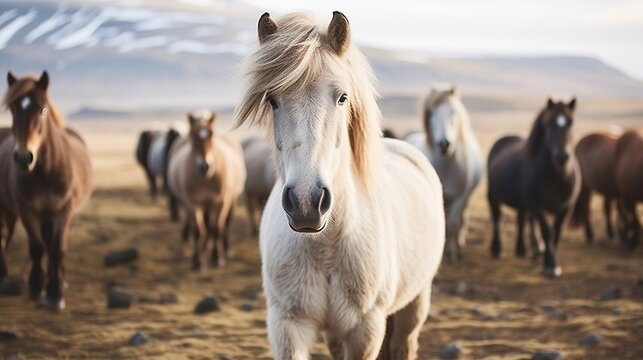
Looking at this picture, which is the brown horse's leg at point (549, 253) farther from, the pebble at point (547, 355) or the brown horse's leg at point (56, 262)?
the brown horse's leg at point (56, 262)

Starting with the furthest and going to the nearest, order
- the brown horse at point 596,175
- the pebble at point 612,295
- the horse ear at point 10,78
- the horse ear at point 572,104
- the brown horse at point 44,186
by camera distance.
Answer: the brown horse at point 596,175
the horse ear at point 572,104
the pebble at point 612,295
the horse ear at point 10,78
the brown horse at point 44,186

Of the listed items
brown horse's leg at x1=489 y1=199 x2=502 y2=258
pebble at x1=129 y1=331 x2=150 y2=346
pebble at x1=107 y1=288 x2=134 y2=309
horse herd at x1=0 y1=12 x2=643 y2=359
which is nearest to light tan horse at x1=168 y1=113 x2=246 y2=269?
horse herd at x1=0 y1=12 x2=643 y2=359

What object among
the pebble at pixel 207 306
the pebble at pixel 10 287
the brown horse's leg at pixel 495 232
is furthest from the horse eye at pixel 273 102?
the brown horse's leg at pixel 495 232

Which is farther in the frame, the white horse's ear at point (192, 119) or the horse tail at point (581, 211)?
the horse tail at point (581, 211)

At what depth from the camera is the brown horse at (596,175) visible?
951cm

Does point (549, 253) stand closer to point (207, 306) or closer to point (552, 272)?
point (552, 272)

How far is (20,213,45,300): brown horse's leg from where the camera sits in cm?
599

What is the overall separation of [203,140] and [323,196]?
642cm

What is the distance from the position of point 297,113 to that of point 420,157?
195 centimetres

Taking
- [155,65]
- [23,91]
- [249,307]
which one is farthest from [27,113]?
[155,65]

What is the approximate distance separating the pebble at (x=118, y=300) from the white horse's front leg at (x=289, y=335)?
406cm

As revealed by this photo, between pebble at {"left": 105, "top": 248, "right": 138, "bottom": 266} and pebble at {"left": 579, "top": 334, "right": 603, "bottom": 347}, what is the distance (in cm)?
607

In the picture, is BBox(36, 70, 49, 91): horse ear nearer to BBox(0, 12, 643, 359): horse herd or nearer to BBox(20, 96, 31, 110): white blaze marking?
BBox(0, 12, 643, 359): horse herd

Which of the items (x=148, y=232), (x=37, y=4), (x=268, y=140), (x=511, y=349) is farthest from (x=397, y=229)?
(x=37, y=4)
